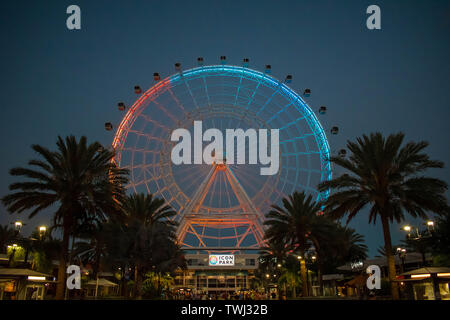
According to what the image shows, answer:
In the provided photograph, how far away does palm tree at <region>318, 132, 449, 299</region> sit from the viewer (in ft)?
66.8

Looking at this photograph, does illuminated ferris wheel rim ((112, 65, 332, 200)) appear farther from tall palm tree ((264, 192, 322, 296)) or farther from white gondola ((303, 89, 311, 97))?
tall palm tree ((264, 192, 322, 296))

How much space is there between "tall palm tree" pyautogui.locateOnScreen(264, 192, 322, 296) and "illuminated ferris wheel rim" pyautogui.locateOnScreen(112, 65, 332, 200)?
357 centimetres

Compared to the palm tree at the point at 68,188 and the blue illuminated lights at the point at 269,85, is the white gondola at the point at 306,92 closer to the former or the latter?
the blue illuminated lights at the point at 269,85

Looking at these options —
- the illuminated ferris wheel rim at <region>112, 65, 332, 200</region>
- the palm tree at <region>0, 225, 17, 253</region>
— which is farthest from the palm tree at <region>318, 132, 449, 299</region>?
the palm tree at <region>0, 225, 17, 253</region>

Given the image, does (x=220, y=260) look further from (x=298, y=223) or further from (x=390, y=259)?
(x=390, y=259)

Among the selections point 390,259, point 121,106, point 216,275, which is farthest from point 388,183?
point 216,275

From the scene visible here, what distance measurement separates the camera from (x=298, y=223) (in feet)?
99.8

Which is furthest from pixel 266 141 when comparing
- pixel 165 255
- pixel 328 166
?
pixel 165 255

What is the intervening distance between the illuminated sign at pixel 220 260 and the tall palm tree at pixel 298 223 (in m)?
39.9

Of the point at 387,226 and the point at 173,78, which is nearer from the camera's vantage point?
the point at 387,226

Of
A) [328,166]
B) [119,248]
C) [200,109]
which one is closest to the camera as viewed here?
[119,248]

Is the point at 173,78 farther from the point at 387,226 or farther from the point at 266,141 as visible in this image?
the point at 387,226

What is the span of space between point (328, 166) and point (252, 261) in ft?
152

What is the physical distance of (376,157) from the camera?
21266mm
